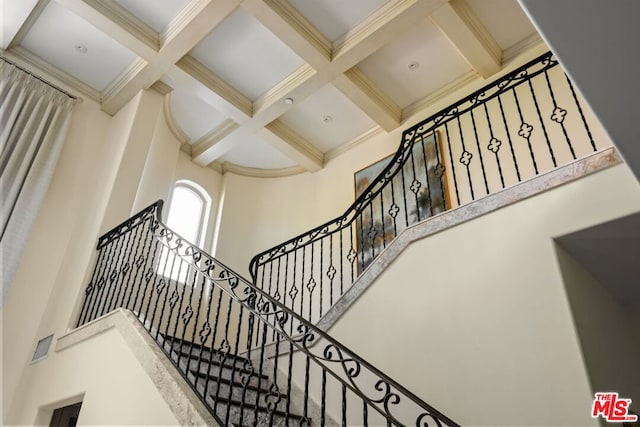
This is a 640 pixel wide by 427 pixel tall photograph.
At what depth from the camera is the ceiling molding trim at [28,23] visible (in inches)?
215

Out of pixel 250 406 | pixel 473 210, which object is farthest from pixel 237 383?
pixel 473 210

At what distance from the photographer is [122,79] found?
625 centimetres

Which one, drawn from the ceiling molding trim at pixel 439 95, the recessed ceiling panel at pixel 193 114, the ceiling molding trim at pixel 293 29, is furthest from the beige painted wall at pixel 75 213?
the ceiling molding trim at pixel 439 95

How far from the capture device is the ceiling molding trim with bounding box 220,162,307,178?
8.33 meters

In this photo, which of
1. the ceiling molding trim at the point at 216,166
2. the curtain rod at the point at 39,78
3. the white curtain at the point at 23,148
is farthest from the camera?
the ceiling molding trim at the point at 216,166

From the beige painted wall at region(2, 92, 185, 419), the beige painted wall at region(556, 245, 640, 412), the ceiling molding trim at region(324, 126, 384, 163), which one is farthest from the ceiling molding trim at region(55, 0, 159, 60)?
the beige painted wall at region(556, 245, 640, 412)

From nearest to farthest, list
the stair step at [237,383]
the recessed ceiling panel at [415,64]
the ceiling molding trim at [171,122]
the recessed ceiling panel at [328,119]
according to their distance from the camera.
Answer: the stair step at [237,383] < the recessed ceiling panel at [415,64] < the ceiling molding trim at [171,122] < the recessed ceiling panel at [328,119]

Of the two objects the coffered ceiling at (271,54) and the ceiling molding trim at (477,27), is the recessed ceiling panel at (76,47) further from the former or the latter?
the ceiling molding trim at (477,27)

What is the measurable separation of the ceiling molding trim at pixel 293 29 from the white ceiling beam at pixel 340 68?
0.03m

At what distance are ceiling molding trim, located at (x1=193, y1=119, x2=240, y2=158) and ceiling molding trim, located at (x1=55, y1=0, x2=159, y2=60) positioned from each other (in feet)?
5.74

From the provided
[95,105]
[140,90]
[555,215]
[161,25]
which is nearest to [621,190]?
[555,215]

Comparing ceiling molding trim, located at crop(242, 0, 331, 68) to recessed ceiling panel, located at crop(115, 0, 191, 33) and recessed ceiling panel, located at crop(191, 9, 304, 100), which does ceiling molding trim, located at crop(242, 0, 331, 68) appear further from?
recessed ceiling panel, located at crop(115, 0, 191, 33)

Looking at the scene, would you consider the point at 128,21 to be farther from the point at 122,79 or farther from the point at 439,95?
the point at 439,95
